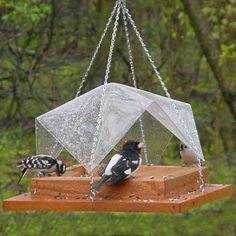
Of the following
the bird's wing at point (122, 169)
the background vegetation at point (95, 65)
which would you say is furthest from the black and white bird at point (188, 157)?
the background vegetation at point (95, 65)

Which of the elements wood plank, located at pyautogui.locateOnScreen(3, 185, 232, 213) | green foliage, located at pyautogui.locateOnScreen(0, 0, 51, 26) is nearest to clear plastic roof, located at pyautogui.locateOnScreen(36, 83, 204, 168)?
wood plank, located at pyautogui.locateOnScreen(3, 185, 232, 213)

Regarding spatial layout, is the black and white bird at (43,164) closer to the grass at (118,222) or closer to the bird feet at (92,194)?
the bird feet at (92,194)

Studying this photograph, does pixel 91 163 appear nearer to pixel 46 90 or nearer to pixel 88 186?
pixel 88 186

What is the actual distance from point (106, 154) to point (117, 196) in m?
0.24

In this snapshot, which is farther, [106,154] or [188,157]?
[188,157]

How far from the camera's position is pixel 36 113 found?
12.6 metres

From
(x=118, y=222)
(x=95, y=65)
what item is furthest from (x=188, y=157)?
(x=95, y=65)

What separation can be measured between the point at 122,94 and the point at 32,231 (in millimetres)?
3736

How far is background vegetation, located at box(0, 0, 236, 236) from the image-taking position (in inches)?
430

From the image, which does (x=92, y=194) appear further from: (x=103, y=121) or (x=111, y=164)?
(x=103, y=121)

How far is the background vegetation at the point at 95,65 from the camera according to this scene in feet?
35.8

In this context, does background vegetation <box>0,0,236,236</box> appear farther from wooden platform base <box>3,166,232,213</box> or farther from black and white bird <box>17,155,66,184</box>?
wooden platform base <box>3,166,232,213</box>

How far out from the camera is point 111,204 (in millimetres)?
5062

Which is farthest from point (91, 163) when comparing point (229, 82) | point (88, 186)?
point (229, 82)
